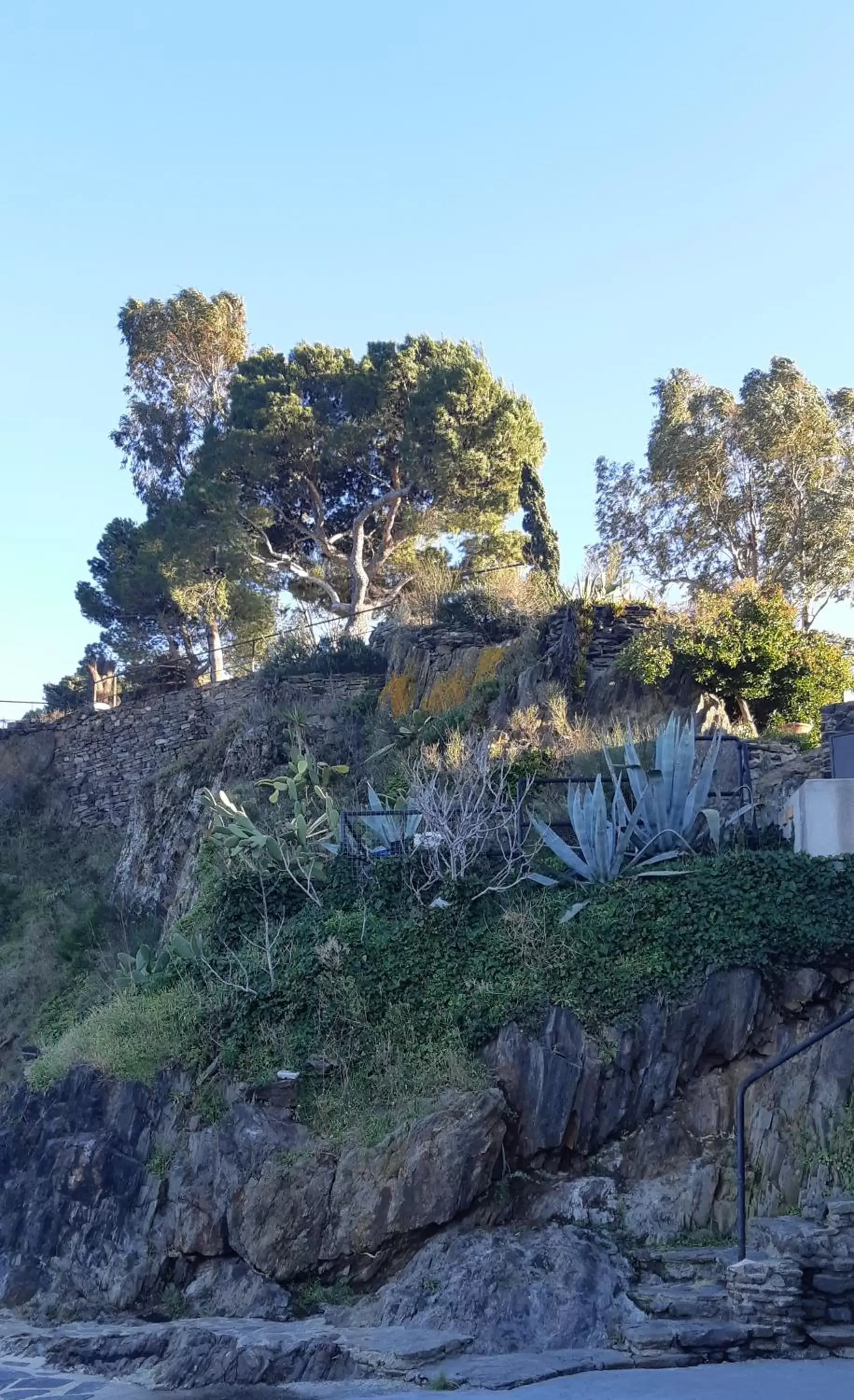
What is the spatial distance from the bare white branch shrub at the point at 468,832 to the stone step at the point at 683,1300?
438 cm

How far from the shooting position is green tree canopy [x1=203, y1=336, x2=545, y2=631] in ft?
95.7

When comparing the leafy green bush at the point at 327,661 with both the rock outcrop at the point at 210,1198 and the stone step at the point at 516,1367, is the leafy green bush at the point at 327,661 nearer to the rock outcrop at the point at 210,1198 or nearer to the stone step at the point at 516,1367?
the rock outcrop at the point at 210,1198

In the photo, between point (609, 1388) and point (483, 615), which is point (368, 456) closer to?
point (483, 615)

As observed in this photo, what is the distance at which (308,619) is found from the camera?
29.2 metres

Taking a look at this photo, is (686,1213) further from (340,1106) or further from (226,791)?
(226,791)

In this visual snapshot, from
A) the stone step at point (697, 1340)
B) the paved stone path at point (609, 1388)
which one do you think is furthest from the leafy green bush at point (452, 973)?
the stone step at point (697, 1340)

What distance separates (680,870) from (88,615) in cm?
2411

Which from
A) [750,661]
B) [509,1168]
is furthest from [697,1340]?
[750,661]

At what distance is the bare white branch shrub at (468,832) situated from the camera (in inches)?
559

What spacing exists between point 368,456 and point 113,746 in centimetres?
904

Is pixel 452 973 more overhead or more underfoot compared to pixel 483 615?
more underfoot

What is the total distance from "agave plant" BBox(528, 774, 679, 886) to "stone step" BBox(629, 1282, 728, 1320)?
4.22 meters

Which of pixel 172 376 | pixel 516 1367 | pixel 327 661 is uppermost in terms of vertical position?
pixel 172 376

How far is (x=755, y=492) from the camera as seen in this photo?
1000 inches
